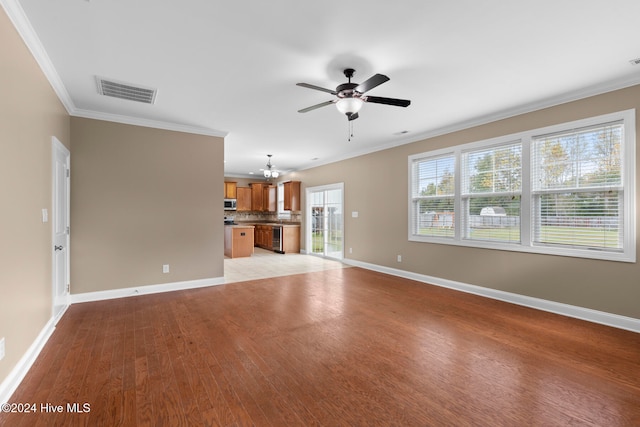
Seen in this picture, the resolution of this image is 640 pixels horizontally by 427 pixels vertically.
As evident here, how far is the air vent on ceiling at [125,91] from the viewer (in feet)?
10.8

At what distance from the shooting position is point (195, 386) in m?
2.14

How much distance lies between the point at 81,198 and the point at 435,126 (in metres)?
5.47

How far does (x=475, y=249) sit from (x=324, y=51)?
370cm

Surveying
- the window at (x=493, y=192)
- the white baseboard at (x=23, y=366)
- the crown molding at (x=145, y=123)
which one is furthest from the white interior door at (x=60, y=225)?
the window at (x=493, y=192)

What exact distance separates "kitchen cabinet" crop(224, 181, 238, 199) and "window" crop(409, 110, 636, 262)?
6.89 meters

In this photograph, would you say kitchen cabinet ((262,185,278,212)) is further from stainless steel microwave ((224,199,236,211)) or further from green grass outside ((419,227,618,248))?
green grass outside ((419,227,618,248))

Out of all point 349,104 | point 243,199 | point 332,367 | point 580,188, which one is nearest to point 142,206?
point 349,104

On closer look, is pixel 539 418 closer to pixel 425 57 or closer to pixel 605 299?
pixel 605 299

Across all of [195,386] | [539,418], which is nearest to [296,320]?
[195,386]

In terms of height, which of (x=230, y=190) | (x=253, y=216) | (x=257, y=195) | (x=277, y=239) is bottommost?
(x=277, y=239)

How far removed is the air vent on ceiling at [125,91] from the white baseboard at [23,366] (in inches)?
103

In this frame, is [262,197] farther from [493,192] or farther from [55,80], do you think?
[493,192]

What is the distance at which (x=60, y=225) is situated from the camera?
359 centimetres

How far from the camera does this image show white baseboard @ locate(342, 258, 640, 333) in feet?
10.6
